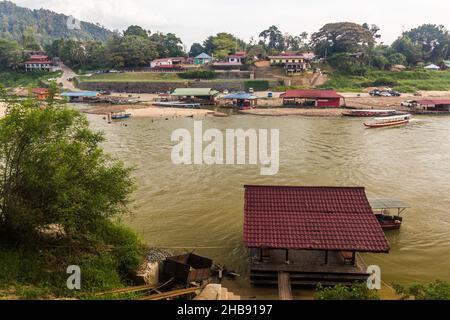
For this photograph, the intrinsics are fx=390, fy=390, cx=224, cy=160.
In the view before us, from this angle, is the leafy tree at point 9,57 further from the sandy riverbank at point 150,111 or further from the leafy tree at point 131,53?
the sandy riverbank at point 150,111

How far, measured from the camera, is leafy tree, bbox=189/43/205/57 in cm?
12019

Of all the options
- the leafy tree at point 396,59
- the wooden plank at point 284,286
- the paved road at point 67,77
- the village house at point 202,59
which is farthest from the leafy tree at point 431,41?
the wooden plank at point 284,286

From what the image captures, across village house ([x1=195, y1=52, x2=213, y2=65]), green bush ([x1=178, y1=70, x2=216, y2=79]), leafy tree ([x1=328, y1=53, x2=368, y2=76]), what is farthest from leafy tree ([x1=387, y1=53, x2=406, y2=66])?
Result: village house ([x1=195, y1=52, x2=213, y2=65])

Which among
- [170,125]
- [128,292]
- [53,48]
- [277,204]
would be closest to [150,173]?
[277,204]

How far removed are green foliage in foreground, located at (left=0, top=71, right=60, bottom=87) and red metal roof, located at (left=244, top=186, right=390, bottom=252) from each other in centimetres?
9316

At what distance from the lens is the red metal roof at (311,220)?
15516 millimetres

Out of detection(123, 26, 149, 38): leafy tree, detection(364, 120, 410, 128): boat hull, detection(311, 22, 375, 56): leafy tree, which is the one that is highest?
detection(123, 26, 149, 38): leafy tree

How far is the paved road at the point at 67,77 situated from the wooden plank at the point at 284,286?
84.4 metres

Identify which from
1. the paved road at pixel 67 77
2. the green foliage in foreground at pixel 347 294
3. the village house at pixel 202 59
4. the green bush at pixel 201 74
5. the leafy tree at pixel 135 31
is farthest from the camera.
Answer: the leafy tree at pixel 135 31

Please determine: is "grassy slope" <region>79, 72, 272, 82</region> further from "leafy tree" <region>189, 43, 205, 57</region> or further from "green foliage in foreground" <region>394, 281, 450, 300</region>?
"green foliage in foreground" <region>394, 281, 450, 300</region>

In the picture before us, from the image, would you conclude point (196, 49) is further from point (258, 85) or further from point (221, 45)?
point (258, 85)

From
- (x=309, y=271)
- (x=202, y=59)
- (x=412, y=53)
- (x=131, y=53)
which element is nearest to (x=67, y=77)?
(x=131, y=53)

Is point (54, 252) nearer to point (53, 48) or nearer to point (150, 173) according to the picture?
point (150, 173)

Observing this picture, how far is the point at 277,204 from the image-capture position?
1725 cm
